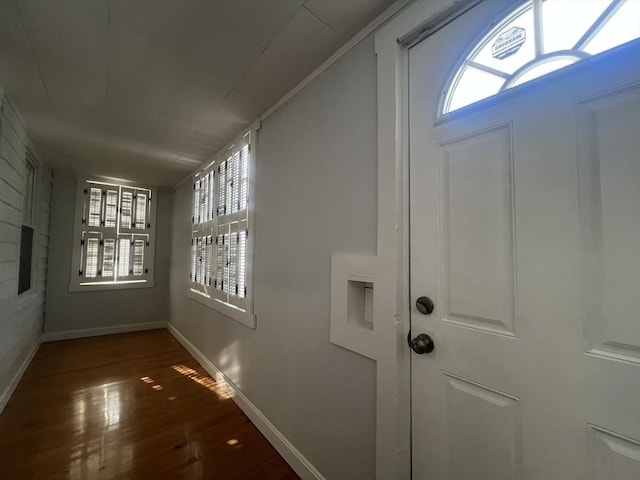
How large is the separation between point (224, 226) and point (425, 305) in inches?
91.8

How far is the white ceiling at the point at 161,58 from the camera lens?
124 centimetres

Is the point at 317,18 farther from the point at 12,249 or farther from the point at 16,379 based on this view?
the point at 16,379

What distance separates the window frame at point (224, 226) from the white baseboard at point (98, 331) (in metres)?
1.67

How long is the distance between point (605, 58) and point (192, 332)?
4.20m

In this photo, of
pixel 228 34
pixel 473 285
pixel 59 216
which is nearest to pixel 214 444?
pixel 473 285

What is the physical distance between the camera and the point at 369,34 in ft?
4.30

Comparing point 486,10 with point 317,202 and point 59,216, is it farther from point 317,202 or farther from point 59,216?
point 59,216

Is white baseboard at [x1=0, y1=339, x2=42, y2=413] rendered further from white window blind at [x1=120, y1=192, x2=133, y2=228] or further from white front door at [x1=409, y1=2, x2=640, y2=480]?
white front door at [x1=409, y1=2, x2=640, y2=480]

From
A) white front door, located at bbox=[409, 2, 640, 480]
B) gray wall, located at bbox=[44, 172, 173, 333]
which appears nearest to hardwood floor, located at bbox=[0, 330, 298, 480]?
gray wall, located at bbox=[44, 172, 173, 333]

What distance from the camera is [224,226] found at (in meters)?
2.84

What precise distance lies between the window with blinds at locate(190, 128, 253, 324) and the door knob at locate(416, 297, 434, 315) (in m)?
1.54

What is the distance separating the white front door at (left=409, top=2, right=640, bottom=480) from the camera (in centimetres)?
67

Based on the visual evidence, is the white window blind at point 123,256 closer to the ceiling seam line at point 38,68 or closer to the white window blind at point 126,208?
the white window blind at point 126,208

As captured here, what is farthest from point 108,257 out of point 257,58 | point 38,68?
point 257,58
